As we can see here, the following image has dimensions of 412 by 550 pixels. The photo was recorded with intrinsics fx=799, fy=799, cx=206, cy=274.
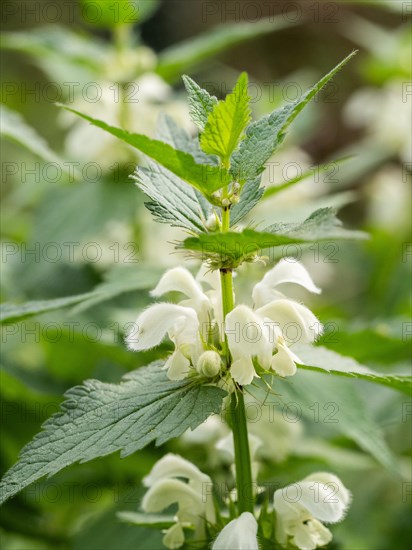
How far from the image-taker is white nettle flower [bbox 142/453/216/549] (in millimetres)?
944

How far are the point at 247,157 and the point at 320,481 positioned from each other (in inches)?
15.9

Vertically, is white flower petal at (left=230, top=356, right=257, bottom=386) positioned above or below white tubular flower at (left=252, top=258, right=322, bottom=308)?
below

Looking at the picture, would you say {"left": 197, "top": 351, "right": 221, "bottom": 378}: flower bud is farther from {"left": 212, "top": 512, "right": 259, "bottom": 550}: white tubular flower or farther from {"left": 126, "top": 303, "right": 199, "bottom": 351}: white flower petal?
{"left": 212, "top": 512, "right": 259, "bottom": 550}: white tubular flower

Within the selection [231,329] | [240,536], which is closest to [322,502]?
[240,536]

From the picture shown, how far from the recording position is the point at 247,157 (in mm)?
815

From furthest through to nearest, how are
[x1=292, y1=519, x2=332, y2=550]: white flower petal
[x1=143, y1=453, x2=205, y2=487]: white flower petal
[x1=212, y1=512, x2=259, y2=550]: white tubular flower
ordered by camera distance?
1. [x1=143, y1=453, x2=205, y2=487]: white flower petal
2. [x1=292, y1=519, x2=332, y2=550]: white flower petal
3. [x1=212, y1=512, x2=259, y2=550]: white tubular flower

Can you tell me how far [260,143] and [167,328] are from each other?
22 cm

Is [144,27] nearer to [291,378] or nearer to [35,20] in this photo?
[35,20]

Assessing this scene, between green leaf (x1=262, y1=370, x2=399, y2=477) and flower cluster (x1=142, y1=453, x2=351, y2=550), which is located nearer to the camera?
flower cluster (x1=142, y1=453, x2=351, y2=550)

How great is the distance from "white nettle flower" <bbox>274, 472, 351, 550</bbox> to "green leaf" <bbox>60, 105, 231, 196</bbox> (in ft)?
1.17

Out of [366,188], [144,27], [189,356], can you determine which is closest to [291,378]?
[189,356]

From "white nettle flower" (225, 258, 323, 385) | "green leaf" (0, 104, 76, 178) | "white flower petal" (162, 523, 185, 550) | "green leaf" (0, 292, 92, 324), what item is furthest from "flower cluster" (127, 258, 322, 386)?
"green leaf" (0, 104, 76, 178)

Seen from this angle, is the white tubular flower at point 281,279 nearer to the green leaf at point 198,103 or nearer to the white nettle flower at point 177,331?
the white nettle flower at point 177,331

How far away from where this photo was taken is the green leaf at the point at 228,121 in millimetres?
757
